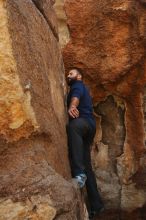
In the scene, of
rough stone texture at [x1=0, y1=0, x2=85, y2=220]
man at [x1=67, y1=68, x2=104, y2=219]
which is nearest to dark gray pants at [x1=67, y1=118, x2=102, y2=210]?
man at [x1=67, y1=68, x2=104, y2=219]

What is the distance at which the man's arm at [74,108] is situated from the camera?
5016 millimetres

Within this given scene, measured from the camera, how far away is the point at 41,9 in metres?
→ 4.70

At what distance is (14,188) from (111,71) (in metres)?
4.03

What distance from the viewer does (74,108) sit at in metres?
5.03

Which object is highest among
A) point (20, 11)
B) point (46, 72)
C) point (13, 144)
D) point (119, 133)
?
point (20, 11)

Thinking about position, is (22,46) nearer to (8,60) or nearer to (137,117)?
(8,60)

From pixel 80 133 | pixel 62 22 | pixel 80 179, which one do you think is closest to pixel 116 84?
pixel 62 22

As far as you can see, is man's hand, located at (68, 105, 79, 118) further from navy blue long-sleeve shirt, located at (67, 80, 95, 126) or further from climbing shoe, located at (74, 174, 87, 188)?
climbing shoe, located at (74, 174, 87, 188)

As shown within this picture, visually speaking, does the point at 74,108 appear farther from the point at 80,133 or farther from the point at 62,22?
the point at 62,22

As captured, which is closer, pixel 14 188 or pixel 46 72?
pixel 14 188

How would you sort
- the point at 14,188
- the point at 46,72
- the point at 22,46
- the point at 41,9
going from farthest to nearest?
the point at 41,9 → the point at 46,72 → the point at 22,46 → the point at 14,188

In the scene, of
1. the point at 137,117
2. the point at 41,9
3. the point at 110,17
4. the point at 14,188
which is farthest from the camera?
the point at 137,117

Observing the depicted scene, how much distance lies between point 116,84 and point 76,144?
8.97 ft

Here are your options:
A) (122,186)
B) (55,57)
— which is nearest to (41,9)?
(55,57)
